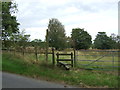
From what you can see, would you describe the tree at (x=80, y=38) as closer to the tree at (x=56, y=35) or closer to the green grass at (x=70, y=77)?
the tree at (x=56, y=35)

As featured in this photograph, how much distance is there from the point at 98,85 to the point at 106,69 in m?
3.60

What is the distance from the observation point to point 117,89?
6121 mm

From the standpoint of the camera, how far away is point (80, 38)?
6962 centimetres

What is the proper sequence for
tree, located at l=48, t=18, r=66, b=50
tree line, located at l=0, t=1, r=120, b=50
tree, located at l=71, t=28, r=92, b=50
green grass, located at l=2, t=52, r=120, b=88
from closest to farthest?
green grass, located at l=2, t=52, r=120, b=88
tree line, located at l=0, t=1, r=120, b=50
tree, located at l=48, t=18, r=66, b=50
tree, located at l=71, t=28, r=92, b=50

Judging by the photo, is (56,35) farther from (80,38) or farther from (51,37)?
(80,38)

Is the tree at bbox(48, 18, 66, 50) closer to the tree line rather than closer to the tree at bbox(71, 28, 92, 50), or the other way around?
the tree line

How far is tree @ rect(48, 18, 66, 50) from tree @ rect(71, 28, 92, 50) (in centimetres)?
1187

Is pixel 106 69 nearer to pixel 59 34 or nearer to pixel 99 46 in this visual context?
pixel 59 34

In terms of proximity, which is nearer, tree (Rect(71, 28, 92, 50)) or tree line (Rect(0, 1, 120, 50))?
tree line (Rect(0, 1, 120, 50))

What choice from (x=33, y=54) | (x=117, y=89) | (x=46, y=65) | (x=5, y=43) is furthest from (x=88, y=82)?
(x=5, y=43)

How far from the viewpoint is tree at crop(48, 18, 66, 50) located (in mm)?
50213

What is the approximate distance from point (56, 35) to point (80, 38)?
2074 cm

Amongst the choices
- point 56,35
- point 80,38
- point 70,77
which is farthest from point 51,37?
point 70,77

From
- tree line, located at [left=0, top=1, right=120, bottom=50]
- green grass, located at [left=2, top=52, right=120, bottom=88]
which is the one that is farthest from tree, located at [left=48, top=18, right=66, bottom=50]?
green grass, located at [left=2, top=52, right=120, bottom=88]
